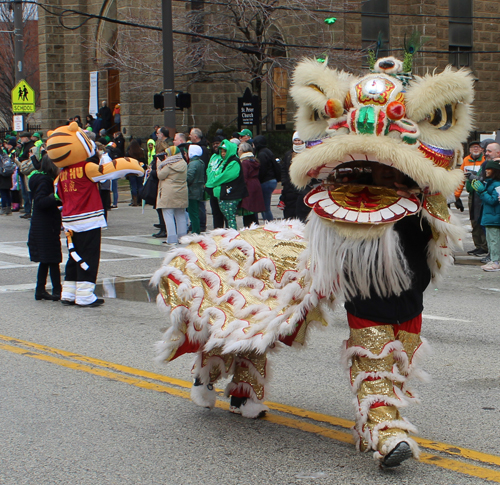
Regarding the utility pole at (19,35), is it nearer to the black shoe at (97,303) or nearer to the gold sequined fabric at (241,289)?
the black shoe at (97,303)

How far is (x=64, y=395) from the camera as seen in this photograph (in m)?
5.25

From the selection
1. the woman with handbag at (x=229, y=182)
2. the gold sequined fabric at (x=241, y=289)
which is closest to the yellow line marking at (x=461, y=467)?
the gold sequined fabric at (x=241, y=289)

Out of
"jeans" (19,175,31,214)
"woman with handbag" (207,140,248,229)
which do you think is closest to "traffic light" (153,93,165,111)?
"jeans" (19,175,31,214)

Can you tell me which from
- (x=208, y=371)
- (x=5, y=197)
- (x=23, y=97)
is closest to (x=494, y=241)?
(x=208, y=371)

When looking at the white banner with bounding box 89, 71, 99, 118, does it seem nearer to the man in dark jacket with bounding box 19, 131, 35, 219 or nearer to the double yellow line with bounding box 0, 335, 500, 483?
the man in dark jacket with bounding box 19, 131, 35, 219

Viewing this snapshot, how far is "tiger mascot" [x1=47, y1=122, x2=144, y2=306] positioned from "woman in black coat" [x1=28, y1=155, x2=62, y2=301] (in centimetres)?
33

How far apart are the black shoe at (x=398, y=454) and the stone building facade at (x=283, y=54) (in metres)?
21.8

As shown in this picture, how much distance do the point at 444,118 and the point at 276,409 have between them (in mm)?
2160

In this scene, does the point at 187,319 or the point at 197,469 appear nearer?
the point at 197,469

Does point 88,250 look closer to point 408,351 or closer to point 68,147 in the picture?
point 68,147

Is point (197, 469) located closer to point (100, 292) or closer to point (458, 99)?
point (458, 99)

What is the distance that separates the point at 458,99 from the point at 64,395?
3244 mm

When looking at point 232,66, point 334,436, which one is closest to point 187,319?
point 334,436

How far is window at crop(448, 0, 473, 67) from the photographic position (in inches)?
1184
